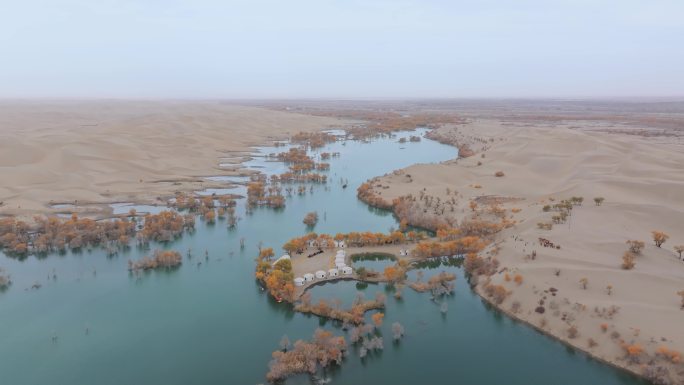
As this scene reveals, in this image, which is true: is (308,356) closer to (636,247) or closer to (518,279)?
(518,279)

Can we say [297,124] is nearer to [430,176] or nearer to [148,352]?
[430,176]

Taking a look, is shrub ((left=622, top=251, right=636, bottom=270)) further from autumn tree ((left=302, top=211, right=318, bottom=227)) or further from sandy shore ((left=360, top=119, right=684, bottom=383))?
autumn tree ((left=302, top=211, right=318, bottom=227))

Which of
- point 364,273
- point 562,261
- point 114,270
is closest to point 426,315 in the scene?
point 364,273

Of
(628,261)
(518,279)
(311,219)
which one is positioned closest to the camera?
(518,279)

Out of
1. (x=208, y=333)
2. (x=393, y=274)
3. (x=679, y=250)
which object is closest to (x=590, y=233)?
(x=679, y=250)

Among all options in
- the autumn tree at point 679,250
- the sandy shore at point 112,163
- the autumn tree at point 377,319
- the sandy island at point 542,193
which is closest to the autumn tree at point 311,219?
the sandy island at point 542,193
